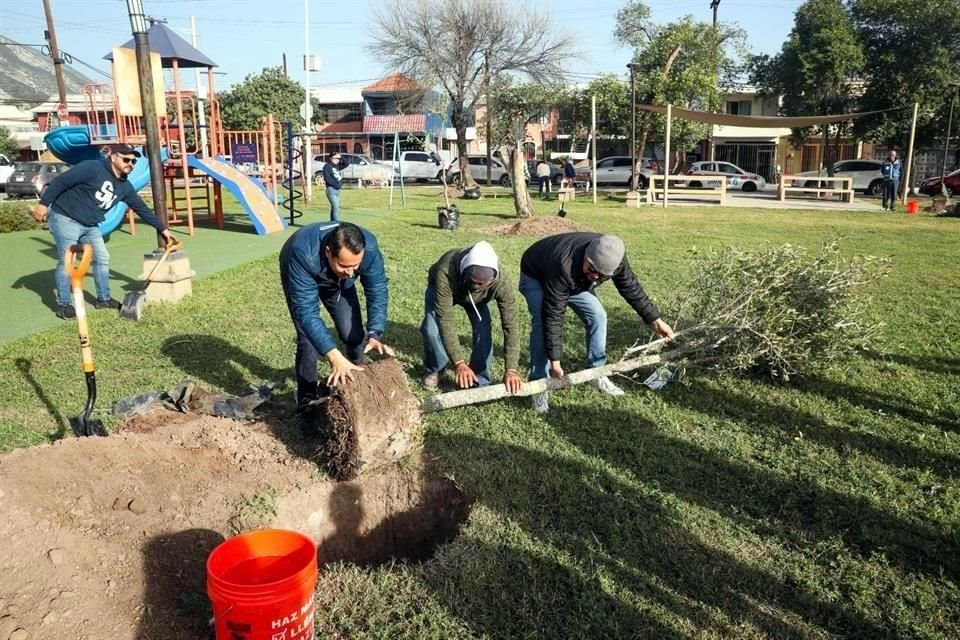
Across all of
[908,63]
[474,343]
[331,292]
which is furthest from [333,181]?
[908,63]

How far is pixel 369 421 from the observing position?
12.1 ft

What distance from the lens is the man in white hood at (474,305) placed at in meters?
4.39

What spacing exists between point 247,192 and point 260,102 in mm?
33806

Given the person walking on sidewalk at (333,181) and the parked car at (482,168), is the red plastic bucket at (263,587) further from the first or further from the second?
the parked car at (482,168)

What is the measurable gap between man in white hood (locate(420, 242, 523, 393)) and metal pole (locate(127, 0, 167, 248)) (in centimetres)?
447

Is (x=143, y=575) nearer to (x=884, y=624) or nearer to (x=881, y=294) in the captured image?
(x=884, y=624)

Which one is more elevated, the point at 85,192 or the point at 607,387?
the point at 85,192

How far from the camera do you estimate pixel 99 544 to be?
307 cm

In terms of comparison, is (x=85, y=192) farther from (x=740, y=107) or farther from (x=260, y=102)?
(x=740, y=107)

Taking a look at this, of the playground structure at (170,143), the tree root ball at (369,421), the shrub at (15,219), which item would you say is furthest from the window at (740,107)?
the tree root ball at (369,421)

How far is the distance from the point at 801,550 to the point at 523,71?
34499 millimetres

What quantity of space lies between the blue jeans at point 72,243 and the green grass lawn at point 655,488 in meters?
0.60

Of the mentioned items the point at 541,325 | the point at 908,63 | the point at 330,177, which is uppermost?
the point at 908,63

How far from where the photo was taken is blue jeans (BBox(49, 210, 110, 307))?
6.98 metres
